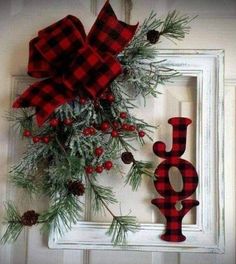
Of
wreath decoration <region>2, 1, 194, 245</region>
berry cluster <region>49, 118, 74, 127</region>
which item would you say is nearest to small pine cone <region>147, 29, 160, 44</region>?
wreath decoration <region>2, 1, 194, 245</region>

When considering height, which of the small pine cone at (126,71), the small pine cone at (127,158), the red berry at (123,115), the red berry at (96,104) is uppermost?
the small pine cone at (126,71)

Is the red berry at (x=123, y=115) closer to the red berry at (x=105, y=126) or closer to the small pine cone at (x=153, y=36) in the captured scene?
the red berry at (x=105, y=126)

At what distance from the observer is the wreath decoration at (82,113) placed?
68cm

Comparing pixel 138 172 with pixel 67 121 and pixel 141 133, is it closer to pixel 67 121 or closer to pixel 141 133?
pixel 141 133

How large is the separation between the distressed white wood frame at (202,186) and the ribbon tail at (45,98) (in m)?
0.27

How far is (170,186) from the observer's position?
29.2 inches

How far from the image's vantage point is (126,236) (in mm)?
748

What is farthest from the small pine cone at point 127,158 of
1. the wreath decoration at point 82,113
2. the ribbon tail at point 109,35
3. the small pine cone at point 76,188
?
the ribbon tail at point 109,35

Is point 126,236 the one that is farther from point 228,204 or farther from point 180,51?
point 180,51

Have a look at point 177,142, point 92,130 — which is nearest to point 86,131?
point 92,130

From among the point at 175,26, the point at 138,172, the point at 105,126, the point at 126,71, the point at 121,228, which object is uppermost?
the point at 175,26

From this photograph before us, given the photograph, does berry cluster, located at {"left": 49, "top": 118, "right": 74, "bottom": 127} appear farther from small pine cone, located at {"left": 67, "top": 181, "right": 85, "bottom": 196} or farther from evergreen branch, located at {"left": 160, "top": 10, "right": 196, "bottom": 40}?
evergreen branch, located at {"left": 160, "top": 10, "right": 196, "bottom": 40}

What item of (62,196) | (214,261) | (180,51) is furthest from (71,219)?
(180,51)

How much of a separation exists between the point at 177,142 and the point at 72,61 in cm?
30
